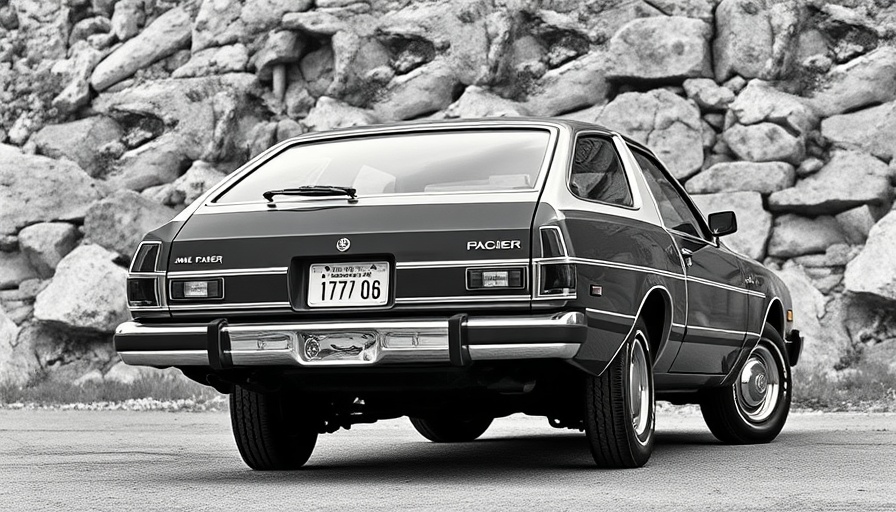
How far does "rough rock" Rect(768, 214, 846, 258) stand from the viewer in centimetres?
1762

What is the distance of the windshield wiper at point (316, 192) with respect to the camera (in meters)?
6.25

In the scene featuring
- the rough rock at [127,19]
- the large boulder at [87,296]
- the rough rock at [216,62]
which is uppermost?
the rough rock at [127,19]

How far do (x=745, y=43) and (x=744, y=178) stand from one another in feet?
7.38

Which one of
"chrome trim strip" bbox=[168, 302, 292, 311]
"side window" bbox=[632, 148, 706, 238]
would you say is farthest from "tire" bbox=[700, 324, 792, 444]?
"chrome trim strip" bbox=[168, 302, 292, 311]

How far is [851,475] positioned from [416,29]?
15605 millimetres

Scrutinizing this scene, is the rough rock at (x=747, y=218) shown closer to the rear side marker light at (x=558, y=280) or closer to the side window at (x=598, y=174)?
the side window at (x=598, y=174)

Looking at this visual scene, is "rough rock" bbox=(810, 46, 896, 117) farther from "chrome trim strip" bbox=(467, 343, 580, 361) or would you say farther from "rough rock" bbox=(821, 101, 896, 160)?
"chrome trim strip" bbox=(467, 343, 580, 361)

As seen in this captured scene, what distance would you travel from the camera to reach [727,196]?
59.1 ft

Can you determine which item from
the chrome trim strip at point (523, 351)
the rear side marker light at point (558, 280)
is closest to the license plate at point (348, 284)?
the chrome trim strip at point (523, 351)

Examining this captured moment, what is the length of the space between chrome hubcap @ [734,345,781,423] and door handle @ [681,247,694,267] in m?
1.32

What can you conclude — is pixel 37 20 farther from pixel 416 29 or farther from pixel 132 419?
pixel 132 419

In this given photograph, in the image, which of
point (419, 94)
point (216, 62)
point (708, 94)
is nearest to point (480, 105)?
point (419, 94)

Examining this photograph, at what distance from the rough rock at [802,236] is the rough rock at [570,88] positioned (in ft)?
11.0

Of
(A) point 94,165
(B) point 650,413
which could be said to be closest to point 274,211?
(B) point 650,413
